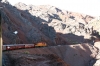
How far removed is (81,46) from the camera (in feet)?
340

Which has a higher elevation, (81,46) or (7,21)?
(7,21)

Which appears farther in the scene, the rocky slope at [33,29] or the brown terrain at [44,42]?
the rocky slope at [33,29]

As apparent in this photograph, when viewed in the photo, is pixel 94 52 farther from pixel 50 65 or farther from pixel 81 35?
pixel 50 65

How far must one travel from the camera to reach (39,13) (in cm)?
16025

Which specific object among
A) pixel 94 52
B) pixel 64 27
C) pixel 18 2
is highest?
pixel 18 2

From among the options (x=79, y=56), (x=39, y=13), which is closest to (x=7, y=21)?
(x=79, y=56)

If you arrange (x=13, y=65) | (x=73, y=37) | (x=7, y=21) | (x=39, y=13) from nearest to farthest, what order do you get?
(x=13, y=65), (x=7, y=21), (x=73, y=37), (x=39, y=13)

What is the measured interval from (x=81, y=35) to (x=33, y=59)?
333 feet

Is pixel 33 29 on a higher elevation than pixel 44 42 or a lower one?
higher

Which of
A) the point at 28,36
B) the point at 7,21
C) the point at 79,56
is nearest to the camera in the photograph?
the point at 7,21

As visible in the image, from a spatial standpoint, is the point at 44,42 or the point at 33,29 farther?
the point at 33,29

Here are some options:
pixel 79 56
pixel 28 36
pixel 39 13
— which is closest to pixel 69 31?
pixel 39 13

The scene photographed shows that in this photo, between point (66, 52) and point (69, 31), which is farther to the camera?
point (69, 31)

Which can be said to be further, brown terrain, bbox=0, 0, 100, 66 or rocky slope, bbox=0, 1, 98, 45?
rocky slope, bbox=0, 1, 98, 45
